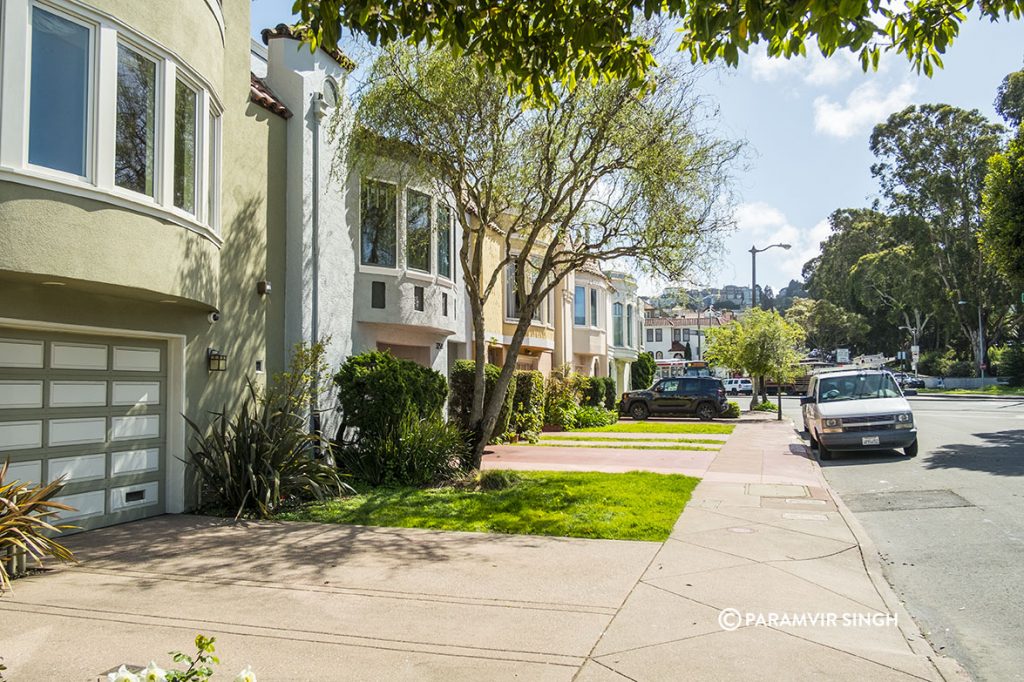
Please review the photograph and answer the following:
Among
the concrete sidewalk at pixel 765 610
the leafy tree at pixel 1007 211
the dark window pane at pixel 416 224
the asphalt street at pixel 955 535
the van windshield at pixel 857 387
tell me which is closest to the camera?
the concrete sidewalk at pixel 765 610

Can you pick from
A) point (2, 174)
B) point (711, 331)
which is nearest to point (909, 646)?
point (2, 174)

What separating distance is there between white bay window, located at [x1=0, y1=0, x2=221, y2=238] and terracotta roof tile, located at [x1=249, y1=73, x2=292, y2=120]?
2278 mm

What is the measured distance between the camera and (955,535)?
780 cm

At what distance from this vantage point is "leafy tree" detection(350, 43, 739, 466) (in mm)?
10750

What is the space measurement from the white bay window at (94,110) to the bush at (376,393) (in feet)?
10.6

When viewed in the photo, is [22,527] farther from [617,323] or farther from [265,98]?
[617,323]

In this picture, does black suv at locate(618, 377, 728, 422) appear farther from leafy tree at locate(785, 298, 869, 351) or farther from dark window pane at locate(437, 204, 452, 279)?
leafy tree at locate(785, 298, 869, 351)

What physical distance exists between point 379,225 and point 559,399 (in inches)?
425

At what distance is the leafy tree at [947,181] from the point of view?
43.6 meters

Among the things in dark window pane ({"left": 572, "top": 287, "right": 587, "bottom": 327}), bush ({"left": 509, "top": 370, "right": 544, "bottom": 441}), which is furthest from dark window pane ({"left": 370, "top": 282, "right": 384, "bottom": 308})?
dark window pane ({"left": 572, "top": 287, "right": 587, "bottom": 327})

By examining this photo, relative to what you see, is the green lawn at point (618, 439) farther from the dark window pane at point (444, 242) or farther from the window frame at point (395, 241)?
the window frame at point (395, 241)

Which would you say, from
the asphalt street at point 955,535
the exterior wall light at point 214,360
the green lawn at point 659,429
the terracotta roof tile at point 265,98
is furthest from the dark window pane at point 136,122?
the green lawn at point 659,429

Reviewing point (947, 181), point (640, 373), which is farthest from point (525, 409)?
point (947, 181)

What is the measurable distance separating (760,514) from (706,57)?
540cm
